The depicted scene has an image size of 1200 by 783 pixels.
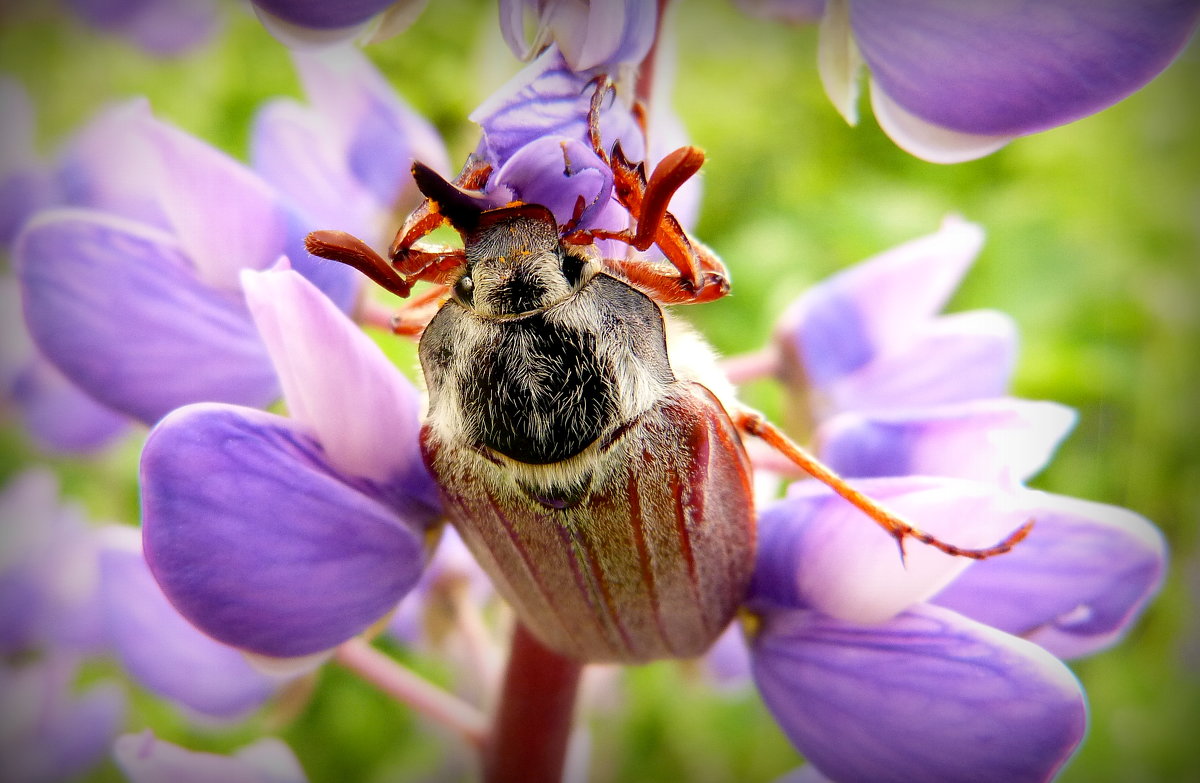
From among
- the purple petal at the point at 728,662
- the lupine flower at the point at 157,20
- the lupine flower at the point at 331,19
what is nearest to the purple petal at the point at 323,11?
the lupine flower at the point at 331,19

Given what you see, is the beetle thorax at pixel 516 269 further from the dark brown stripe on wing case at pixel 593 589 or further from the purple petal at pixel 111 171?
the purple petal at pixel 111 171

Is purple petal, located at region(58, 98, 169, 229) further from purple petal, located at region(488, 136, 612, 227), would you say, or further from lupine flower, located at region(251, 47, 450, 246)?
purple petal, located at region(488, 136, 612, 227)

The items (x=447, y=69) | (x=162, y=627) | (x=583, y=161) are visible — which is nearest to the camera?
(x=583, y=161)

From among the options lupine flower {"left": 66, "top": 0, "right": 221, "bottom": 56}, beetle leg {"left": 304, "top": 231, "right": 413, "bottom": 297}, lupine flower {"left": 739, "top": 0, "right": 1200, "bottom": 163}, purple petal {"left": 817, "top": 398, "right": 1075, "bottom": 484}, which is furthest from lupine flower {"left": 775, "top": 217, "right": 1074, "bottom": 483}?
lupine flower {"left": 66, "top": 0, "right": 221, "bottom": 56}

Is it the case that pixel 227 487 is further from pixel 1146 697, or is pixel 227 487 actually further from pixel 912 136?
pixel 1146 697

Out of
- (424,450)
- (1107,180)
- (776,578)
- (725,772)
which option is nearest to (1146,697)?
(725,772)

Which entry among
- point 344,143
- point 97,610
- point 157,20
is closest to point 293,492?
point 344,143

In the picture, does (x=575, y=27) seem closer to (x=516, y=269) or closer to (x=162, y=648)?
(x=516, y=269)
